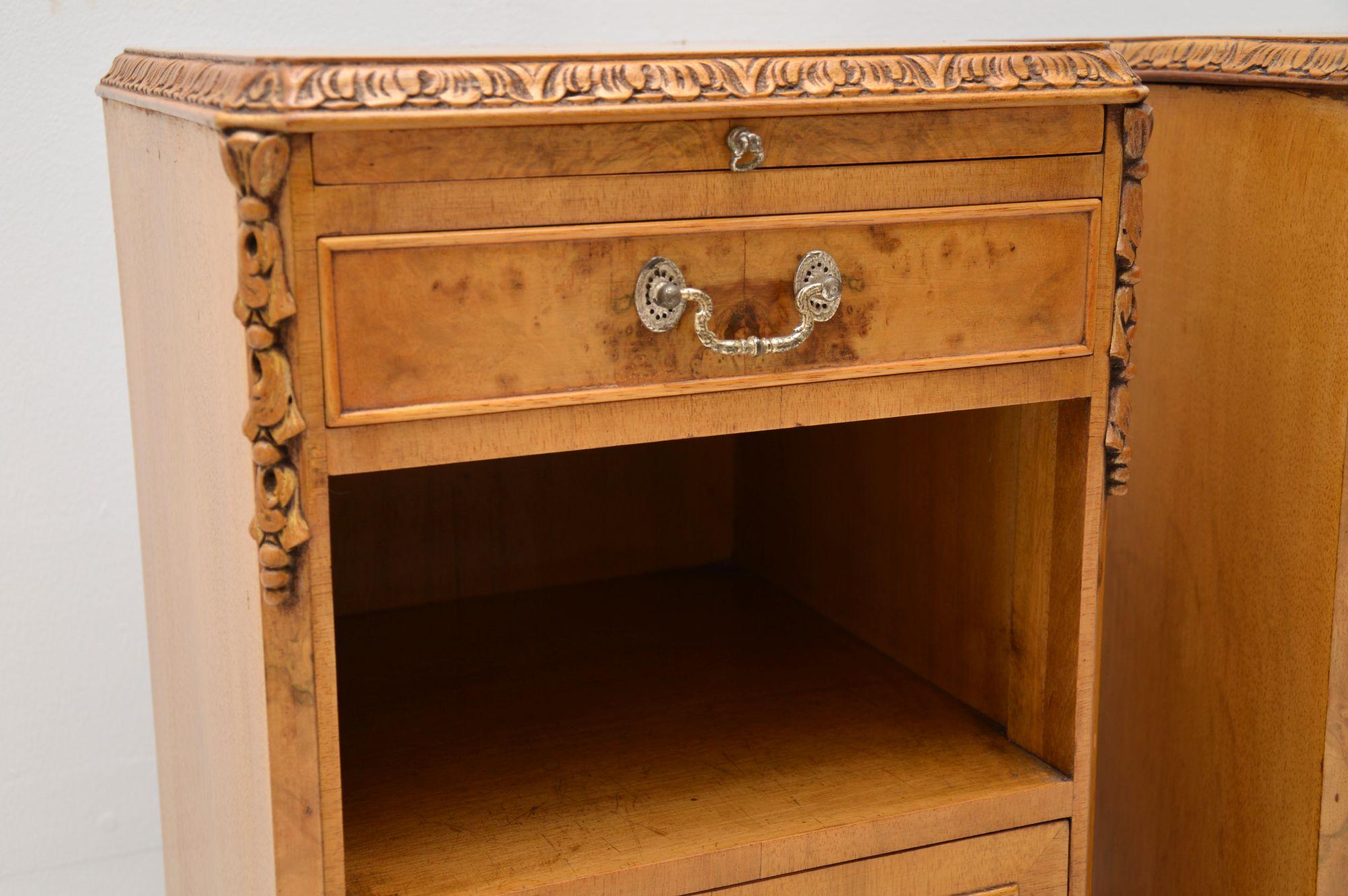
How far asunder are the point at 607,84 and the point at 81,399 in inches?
29.4

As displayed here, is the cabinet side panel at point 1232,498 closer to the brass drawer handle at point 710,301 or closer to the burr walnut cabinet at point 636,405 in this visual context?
the burr walnut cabinet at point 636,405

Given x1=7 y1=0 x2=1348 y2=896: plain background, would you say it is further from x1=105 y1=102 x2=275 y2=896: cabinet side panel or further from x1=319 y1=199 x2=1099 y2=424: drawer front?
x1=319 y1=199 x2=1099 y2=424: drawer front

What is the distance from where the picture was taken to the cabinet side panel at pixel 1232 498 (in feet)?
3.29

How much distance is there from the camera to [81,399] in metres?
1.26

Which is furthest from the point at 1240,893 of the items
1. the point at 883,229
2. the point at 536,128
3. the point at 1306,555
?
the point at 536,128

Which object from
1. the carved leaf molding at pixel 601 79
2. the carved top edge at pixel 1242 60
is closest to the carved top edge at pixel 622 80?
the carved leaf molding at pixel 601 79

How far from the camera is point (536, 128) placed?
0.71 meters

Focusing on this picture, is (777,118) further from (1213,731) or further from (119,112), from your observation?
(1213,731)

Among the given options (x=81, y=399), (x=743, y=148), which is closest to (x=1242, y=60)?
(x=743, y=148)

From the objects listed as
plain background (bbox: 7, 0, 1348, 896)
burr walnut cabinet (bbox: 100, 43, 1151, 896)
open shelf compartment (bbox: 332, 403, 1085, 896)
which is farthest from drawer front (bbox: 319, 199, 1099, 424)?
plain background (bbox: 7, 0, 1348, 896)

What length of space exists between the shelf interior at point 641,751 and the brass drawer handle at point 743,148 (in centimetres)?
40

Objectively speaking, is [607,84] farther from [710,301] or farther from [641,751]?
[641,751]

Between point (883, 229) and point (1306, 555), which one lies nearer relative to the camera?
point (883, 229)

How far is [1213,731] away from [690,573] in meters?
0.49
